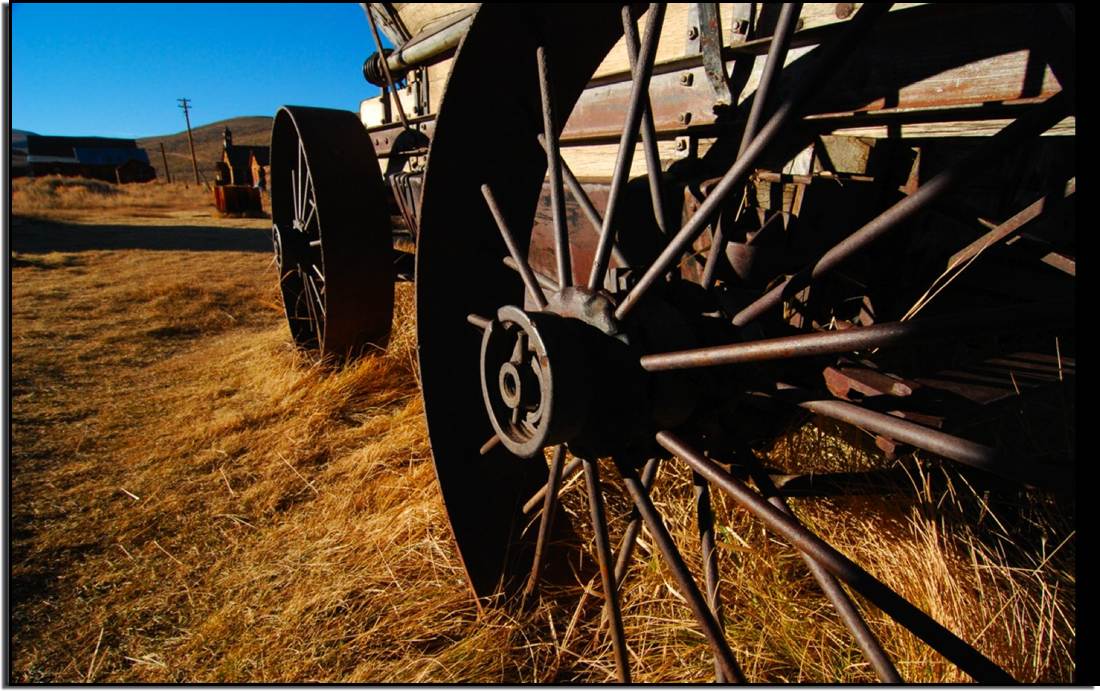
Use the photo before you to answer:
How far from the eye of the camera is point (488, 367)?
1452mm

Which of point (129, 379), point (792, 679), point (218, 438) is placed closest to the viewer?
point (792, 679)

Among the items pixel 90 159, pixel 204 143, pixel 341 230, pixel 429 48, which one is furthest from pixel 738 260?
pixel 204 143

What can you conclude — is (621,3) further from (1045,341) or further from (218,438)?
(218,438)

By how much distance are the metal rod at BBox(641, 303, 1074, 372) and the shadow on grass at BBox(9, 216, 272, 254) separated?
1167 centimetres

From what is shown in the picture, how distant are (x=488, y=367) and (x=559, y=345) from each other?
27cm

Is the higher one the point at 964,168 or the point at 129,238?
the point at 964,168

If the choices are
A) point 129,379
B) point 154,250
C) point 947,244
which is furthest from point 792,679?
point 154,250

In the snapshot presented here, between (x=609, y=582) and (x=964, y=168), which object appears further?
(x=609, y=582)

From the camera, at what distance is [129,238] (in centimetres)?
1265

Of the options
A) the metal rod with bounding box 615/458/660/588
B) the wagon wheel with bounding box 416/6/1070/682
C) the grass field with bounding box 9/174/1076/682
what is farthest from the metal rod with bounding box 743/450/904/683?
the grass field with bounding box 9/174/1076/682

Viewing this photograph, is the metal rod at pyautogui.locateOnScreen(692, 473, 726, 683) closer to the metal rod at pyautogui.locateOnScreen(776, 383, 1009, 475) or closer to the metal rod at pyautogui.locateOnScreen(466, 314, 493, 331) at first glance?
the metal rod at pyautogui.locateOnScreen(776, 383, 1009, 475)

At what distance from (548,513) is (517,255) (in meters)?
0.73

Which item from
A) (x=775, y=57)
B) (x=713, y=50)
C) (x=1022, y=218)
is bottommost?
(x=1022, y=218)

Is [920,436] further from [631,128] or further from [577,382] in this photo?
[631,128]
